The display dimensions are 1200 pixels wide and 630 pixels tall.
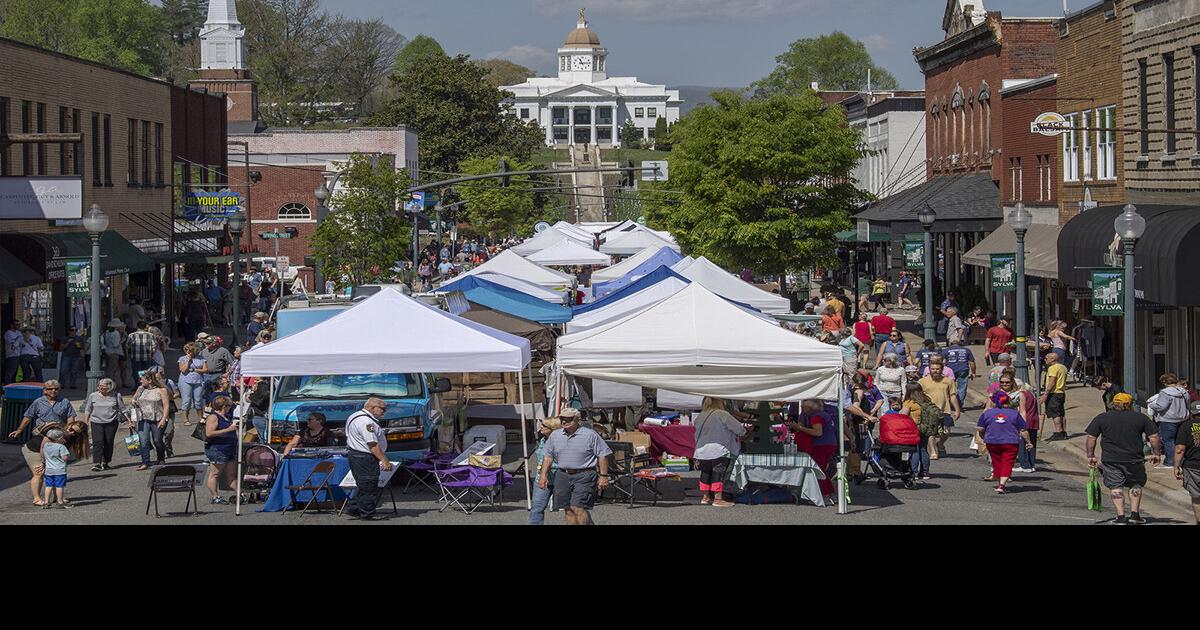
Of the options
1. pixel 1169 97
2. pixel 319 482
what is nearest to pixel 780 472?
pixel 319 482

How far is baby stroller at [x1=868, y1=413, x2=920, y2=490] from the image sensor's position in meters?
17.8

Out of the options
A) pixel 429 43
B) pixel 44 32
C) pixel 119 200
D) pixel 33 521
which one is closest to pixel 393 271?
pixel 119 200

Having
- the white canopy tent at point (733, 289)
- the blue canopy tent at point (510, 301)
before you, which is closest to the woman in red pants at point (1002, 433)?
the white canopy tent at point (733, 289)

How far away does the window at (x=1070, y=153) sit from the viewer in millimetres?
33994

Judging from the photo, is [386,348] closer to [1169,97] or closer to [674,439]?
[674,439]

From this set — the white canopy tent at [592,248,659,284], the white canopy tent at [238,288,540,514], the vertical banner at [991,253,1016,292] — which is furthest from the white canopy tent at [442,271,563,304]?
the white canopy tent at [238,288,540,514]

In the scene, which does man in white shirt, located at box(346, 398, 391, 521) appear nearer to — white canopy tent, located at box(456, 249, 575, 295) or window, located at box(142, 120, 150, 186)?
white canopy tent, located at box(456, 249, 575, 295)

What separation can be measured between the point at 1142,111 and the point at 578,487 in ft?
64.2

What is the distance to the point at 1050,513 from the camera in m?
16.3

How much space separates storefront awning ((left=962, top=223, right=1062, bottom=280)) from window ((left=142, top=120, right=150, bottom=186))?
2439 centimetres

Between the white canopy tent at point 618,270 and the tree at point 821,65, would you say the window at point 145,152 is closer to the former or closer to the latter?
the white canopy tent at point 618,270

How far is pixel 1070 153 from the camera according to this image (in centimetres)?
3472
